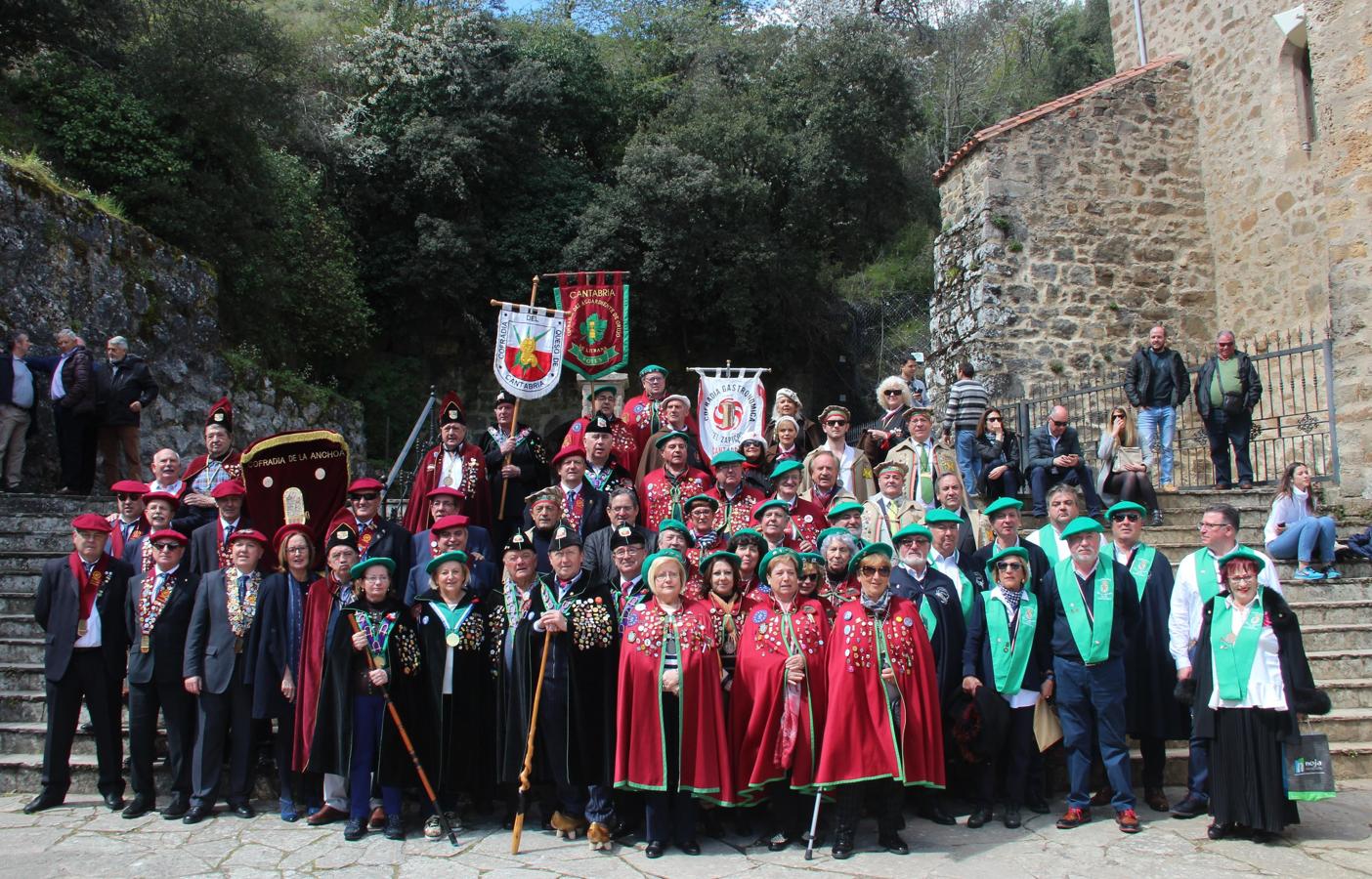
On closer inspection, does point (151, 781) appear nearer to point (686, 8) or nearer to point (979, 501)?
point (979, 501)

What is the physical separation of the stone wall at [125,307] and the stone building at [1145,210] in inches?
351

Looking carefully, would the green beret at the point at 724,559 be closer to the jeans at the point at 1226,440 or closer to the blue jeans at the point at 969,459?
the blue jeans at the point at 969,459

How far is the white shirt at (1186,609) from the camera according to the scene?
216 inches

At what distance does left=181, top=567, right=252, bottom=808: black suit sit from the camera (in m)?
5.80

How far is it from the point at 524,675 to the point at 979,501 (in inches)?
202

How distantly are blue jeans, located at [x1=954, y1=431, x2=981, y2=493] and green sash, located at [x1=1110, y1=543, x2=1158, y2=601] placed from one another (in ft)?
11.8

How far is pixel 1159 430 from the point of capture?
1017cm

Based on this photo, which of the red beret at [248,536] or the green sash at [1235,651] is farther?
the red beret at [248,536]

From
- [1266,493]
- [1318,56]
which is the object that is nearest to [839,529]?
[1266,493]

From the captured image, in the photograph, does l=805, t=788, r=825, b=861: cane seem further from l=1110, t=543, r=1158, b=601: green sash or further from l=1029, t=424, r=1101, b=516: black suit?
l=1029, t=424, r=1101, b=516: black suit

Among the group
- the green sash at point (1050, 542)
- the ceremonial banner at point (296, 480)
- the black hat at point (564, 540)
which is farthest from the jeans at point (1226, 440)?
the ceremonial banner at point (296, 480)

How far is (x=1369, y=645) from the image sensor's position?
7191 millimetres

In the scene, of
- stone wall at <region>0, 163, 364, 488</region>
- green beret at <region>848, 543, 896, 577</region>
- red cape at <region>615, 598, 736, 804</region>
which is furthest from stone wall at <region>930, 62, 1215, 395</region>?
red cape at <region>615, 598, 736, 804</region>

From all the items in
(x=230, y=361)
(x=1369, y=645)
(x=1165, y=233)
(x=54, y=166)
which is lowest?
(x=1369, y=645)
